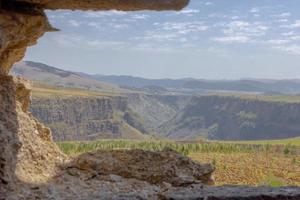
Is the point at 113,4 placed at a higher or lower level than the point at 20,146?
higher

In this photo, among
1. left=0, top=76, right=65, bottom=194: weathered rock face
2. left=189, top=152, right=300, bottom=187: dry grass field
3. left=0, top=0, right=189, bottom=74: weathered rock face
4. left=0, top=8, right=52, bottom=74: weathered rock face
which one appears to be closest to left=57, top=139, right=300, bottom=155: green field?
left=189, top=152, right=300, bottom=187: dry grass field

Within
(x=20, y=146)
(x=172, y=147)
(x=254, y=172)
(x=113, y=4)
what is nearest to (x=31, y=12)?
(x=113, y=4)

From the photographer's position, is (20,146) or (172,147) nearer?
(20,146)

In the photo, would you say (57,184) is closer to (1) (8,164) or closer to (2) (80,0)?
(1) (8,164)

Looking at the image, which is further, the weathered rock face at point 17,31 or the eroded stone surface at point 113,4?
the eroded stone surface at point 113,4

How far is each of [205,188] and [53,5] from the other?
4.74 metres

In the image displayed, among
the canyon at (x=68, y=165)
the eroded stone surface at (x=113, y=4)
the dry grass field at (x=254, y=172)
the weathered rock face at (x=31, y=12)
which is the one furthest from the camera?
the dry grass field at (x=254, y=172)

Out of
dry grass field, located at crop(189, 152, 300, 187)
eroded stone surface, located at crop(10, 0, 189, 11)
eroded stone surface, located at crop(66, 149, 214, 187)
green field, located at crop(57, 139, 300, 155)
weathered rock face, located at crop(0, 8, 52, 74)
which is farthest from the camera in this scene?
green field, located at crop(57, 139, 300, 155)

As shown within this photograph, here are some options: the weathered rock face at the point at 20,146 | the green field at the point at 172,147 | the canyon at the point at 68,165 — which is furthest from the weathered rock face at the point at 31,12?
the green field at the point at 172,147

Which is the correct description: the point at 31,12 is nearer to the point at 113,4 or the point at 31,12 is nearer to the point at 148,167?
the point at 113,4

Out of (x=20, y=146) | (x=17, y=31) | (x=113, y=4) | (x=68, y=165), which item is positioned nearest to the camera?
(x=20, y=146)

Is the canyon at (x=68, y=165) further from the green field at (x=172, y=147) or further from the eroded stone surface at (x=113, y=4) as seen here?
the green field at (x=172, y=147)

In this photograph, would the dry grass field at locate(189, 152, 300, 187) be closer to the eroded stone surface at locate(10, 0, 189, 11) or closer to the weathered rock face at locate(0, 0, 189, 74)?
the eroded stone surface at locate(10, 0, 189, 11)

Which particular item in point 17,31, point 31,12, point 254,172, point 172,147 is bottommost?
point 254,172
